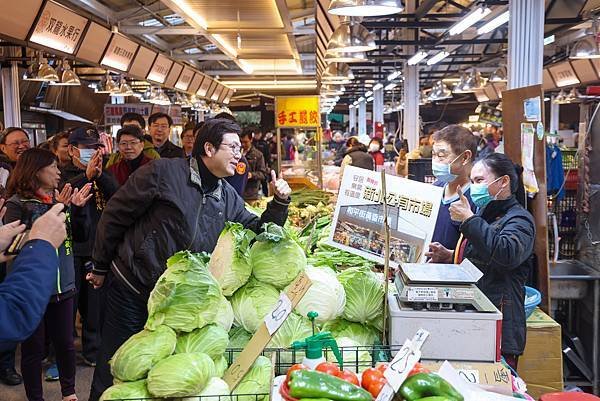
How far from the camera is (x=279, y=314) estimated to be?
6.35 feet

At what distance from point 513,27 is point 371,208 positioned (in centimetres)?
324

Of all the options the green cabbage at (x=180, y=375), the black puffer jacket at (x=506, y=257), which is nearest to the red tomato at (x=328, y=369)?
the green cabbage at (x=180, y=375)

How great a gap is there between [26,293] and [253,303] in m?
0.82

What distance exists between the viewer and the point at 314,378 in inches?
68.9

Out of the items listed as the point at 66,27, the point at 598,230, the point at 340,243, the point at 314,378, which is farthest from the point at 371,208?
the point at 66,27

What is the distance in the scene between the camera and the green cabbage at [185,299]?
2117mm

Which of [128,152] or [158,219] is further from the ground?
[128,152]

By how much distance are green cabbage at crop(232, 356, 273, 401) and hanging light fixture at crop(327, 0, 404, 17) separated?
3.61 meters

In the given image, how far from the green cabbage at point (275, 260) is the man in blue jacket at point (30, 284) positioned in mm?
764

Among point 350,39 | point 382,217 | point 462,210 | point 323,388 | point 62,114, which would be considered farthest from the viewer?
point 62,114

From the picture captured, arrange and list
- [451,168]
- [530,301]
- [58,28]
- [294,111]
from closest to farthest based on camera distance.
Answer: [530,301]
[451,168]
[58,28]
[294,111]

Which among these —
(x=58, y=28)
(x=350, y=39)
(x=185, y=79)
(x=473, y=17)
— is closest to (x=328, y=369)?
(x=350, y=39)

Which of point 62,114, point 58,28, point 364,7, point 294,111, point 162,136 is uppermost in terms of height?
point 58,28

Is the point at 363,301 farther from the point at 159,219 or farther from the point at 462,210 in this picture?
the point at 159,219
